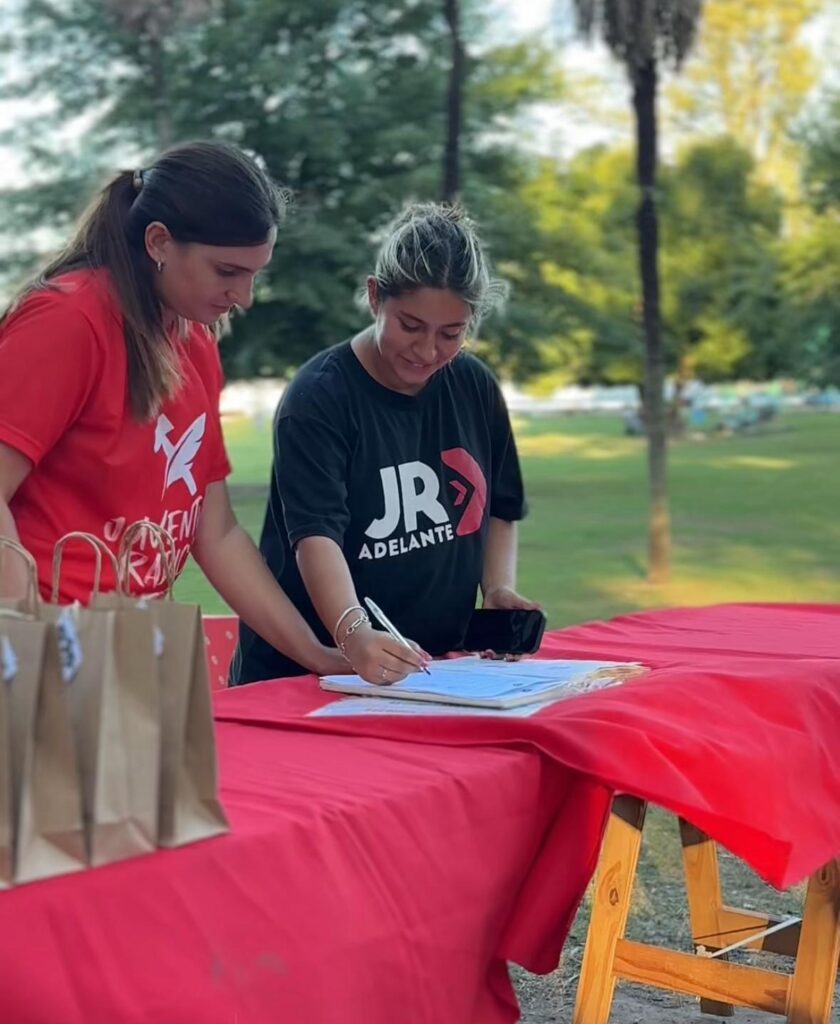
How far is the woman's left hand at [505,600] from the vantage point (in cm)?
304

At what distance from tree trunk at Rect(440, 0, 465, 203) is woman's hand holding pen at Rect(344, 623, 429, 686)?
13839mm

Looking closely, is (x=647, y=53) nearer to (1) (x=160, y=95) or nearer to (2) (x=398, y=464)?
(1) (x=160, y=95)

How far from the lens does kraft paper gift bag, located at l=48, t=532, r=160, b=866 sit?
61.1 inches

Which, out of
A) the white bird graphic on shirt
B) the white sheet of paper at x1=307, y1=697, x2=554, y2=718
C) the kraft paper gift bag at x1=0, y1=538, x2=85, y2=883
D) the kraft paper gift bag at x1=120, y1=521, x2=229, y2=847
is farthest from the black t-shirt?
the kraft paper gift bag at x1=0, y1=538, x2=85, y2=883

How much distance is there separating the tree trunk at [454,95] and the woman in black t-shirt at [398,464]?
1326 cm

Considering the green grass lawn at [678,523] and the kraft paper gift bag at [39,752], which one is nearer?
the kraft paper gift bag at [39,752]

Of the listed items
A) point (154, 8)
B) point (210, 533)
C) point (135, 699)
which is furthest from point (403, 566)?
point (154, 8)

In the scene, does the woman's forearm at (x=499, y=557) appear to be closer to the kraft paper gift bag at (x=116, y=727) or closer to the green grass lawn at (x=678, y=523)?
the green grass lawn at (x=678, y=523)

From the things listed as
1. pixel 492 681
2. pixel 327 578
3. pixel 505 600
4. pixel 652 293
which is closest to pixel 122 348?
pixel 327 578

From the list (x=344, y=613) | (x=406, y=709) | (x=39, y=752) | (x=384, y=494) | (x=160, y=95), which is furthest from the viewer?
(x=160, y=95)

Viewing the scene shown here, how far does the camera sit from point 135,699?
159 cm

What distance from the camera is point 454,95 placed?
17344mm

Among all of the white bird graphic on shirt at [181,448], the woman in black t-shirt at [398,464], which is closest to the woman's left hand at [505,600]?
the woman in black t-shirt at [398,464]

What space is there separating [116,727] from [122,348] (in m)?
0.94
